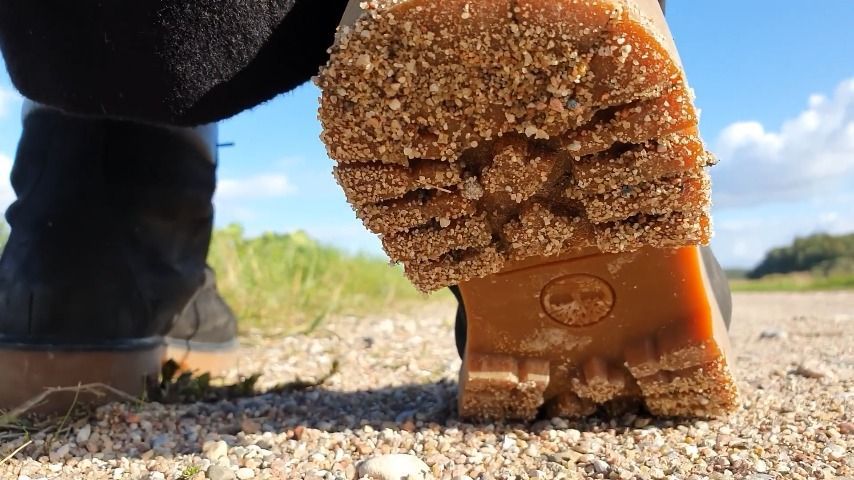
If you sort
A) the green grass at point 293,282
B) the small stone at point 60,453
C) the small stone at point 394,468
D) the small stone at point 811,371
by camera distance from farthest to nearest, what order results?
the green grass at point 293,282 < the small stone at point 811,371 < the small stone at point 60,453 < the small stone at point 394,468

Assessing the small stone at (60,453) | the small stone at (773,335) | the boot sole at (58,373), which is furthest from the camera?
the small stone at (773,335)

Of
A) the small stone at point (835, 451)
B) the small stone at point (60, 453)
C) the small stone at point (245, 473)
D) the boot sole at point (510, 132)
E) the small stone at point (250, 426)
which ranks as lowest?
the small stone at point (60, 453)

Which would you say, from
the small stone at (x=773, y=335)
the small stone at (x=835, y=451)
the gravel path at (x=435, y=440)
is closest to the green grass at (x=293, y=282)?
the gravel path at (x=435, y=440)

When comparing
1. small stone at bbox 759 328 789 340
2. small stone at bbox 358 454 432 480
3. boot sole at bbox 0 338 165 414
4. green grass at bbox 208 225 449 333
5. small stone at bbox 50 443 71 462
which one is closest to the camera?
small stone at bbox 358 454 432 480

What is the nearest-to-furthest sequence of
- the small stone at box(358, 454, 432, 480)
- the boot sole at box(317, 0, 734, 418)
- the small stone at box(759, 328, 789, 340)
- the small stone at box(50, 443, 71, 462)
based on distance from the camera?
the boot sole at box(317, 0, 734, 418) → the small stone at box(358, 454, 432, 480) → the small stone at box(50, 443, 71, 462) → the small stone at box(759, 328, 789, 340)

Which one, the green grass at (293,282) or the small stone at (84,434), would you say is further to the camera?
the green grass at (293,282)

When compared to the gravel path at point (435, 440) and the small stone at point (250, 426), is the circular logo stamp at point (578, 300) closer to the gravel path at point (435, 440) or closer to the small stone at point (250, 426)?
the gravel path at point (435, 440)

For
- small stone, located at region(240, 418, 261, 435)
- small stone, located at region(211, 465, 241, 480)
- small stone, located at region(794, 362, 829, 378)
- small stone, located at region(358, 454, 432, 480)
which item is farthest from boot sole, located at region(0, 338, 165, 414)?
small stone, located at region(794, 362, 829, 378)

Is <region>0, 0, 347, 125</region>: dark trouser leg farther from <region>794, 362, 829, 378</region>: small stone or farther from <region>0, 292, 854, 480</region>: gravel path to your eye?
<region>794, 362, 829, 378</region>: small stone

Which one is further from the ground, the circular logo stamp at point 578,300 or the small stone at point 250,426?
the circular logo stamp at point 578,300
